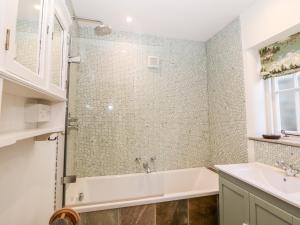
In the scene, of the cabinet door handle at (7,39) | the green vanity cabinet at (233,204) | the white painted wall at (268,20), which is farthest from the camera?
the white painted wall at (268,20)

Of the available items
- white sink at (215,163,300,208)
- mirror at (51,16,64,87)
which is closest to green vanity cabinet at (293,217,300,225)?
white sink at (215,163,300,208)

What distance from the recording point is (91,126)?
2361 millimetres

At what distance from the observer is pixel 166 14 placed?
7.09 feet

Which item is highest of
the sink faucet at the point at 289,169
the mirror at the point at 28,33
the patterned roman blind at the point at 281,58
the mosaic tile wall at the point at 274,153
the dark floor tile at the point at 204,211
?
the patterned roman blind at the point at 281,58

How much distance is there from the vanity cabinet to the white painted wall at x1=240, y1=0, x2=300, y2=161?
25.3 inches

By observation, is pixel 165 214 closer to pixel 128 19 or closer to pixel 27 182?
pixel 27 182

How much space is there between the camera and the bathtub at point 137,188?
169cm

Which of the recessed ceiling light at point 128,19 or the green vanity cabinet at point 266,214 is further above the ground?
the recessed ceiling light at point 128,19

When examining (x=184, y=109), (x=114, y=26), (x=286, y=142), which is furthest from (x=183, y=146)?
(x=114, y=26)

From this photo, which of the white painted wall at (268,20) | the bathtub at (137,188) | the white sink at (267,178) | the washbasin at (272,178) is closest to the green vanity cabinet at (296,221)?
the white sink at (267,178)

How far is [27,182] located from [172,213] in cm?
131

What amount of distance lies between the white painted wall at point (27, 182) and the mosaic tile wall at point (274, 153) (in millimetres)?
1931

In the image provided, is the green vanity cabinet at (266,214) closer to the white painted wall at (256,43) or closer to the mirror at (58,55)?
the white painted wall at (256,43)

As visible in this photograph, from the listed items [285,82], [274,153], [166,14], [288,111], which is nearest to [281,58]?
[285,82]
